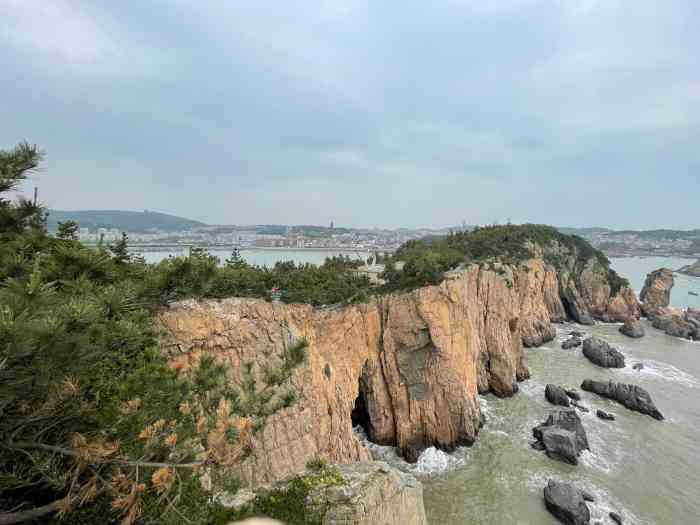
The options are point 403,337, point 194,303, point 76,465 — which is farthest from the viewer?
point 403,337

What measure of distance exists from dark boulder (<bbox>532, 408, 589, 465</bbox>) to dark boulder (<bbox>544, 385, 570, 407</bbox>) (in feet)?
8.23

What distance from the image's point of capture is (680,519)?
12.7 meters

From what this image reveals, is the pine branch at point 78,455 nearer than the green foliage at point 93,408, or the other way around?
the green foliage at point 93,408

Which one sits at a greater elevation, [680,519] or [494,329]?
[494,329]

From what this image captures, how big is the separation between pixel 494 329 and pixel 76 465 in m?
22.9

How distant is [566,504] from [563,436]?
4049mm

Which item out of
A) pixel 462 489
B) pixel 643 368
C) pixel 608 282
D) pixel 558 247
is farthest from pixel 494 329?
pixel 608 282

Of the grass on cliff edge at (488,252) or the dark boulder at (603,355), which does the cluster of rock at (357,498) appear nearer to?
the grass on cliff edge at (488,252)

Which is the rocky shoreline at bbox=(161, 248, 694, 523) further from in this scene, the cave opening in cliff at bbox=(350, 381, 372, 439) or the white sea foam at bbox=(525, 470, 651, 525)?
the white sea foam at bbox=(525, 470, 651, 525)

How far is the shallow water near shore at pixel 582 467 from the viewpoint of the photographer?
12.9 m

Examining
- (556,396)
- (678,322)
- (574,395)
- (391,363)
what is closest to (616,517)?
(556,396)

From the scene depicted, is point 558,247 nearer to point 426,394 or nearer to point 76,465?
point 426,394

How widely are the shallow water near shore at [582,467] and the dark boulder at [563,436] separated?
1.20ft

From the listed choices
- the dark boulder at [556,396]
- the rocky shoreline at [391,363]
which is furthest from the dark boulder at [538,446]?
the dark boulder at [556,396]
